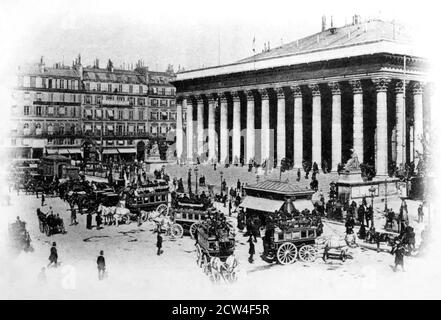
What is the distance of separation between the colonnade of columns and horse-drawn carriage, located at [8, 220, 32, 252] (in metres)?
20.6

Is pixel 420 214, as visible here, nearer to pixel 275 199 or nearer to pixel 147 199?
pixel 275 199

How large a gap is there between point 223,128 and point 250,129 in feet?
12.0

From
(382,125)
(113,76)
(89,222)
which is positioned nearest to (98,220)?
(89,222)

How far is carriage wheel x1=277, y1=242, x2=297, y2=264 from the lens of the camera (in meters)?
20.1

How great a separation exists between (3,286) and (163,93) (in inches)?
1549

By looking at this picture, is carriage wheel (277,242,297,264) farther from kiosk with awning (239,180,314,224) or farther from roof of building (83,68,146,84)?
roof of building (83,68,146,84)

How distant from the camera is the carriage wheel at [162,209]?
26.9 meters

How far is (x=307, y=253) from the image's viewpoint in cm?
2056

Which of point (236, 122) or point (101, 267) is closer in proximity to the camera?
point (101, 267)

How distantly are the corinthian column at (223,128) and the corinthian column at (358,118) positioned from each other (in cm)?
1278

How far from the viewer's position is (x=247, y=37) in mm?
27078

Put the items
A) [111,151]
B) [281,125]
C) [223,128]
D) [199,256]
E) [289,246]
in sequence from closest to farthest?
[199,256]
[289,246]
[281,125]
[111,151]
[223,128]

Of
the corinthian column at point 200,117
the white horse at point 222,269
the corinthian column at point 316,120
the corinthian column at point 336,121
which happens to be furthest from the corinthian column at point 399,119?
the white horse at point 222,269
